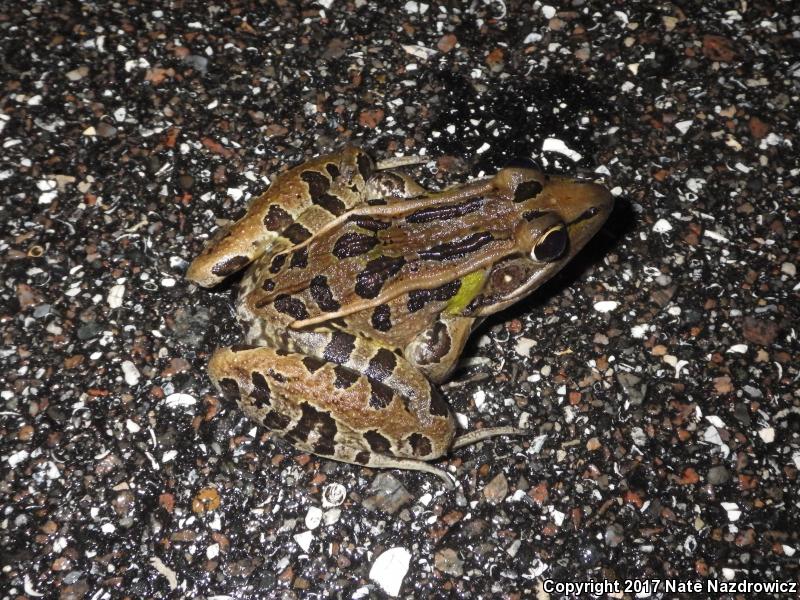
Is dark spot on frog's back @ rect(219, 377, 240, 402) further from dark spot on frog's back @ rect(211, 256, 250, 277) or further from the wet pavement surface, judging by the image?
dark spot on frog's back @ rect(211, 256, 250, 277)

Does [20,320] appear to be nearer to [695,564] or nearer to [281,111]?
[281,111]

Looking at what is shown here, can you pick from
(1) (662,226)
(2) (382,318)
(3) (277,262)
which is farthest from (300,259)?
(1) (662,226)

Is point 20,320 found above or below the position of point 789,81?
below

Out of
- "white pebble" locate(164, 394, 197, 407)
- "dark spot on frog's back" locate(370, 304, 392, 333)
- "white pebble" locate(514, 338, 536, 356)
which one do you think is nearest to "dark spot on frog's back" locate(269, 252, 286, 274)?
"dark spot on frog's back" locate(370, 304, 392, 333)

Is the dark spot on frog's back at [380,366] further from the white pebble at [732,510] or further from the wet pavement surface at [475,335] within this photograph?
the white pebble at [732,510]

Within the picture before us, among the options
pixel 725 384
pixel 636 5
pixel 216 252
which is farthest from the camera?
pixel 636 5

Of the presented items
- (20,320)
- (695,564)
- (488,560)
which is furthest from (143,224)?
(695,564)

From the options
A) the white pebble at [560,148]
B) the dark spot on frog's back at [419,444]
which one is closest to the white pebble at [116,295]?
the dark spot on frog's back at [419,444]
